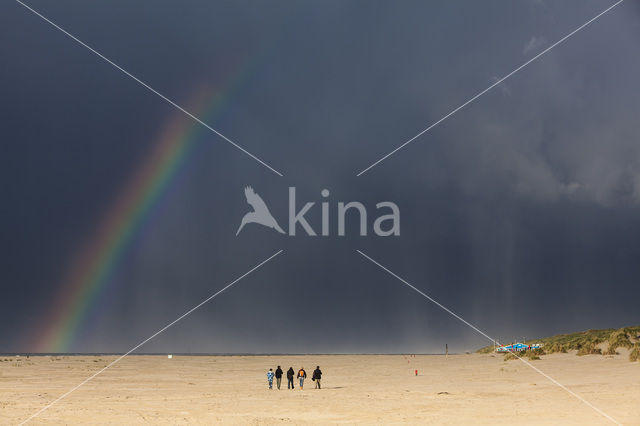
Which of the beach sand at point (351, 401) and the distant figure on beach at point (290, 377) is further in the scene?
the distant figure on beach at point (290, 377)

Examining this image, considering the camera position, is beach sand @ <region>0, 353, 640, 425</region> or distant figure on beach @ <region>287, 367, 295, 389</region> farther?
distant figure on beach @ <region>287, 367, 295, 389</region>

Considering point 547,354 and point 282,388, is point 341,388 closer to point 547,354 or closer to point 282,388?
point 282,388

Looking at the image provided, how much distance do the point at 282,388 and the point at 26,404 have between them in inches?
638

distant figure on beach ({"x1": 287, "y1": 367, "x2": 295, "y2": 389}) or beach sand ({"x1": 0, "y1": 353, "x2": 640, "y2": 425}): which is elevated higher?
A: distant figure on beach ({"x1": 287, "y1": 367, "x2": 295, "y2": 389})

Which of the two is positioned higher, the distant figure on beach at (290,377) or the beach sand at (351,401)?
the distant figure on beach at (290,377)

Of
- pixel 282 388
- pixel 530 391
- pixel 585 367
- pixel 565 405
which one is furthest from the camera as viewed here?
pixel 585 367

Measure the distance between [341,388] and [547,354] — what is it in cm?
3405

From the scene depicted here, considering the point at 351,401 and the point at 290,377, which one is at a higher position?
the point at 290,377

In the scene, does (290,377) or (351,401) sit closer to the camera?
(351,401)

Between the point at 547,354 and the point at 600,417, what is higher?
the point at 547,354

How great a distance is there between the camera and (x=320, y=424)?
78.4 ft

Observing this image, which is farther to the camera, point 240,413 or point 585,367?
point 585,367

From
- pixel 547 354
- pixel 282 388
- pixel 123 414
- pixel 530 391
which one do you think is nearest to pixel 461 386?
pixel 530 391

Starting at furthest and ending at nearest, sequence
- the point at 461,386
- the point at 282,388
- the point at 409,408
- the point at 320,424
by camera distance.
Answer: the point at 282,388 → the point at 461,386 → the point at 409,408 → the point at 320,424
